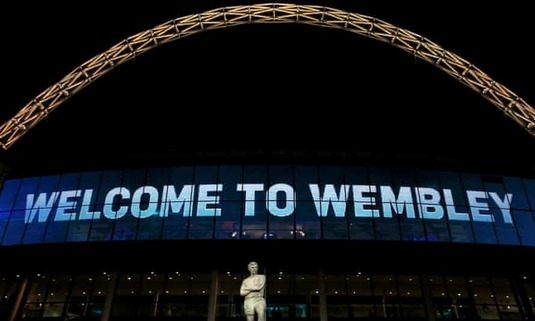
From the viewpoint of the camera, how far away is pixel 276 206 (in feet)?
114

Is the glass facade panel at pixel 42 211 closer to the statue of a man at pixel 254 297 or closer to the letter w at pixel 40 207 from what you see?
the letter w at pixel 40 207

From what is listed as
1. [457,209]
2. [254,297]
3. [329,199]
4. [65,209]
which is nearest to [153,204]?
[65,209]

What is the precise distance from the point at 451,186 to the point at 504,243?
6.27m

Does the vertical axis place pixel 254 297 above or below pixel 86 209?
below

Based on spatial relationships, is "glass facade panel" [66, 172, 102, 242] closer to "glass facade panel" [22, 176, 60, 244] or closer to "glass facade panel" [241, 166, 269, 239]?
"glass facade panel" [22, 176, 60, 244]

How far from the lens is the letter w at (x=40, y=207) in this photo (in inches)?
1441

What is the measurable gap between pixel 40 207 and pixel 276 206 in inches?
858

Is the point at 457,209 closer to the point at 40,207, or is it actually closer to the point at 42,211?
the point at 42,211

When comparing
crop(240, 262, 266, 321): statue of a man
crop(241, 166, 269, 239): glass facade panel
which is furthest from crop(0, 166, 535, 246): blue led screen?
crop(240, 262, 266, 321): statue of a man

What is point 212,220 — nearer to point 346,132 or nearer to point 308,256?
point 308,256

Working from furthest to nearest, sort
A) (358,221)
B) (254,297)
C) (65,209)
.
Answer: (65,209) < (358,221) < (254,297)

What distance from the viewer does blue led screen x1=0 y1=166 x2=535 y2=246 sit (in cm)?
3412

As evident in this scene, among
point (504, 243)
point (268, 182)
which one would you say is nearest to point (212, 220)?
point (268, 182)

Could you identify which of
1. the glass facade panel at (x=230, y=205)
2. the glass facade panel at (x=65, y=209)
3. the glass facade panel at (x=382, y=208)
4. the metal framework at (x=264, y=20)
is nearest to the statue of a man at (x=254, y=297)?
the metal framework at (x=264, y=20)
